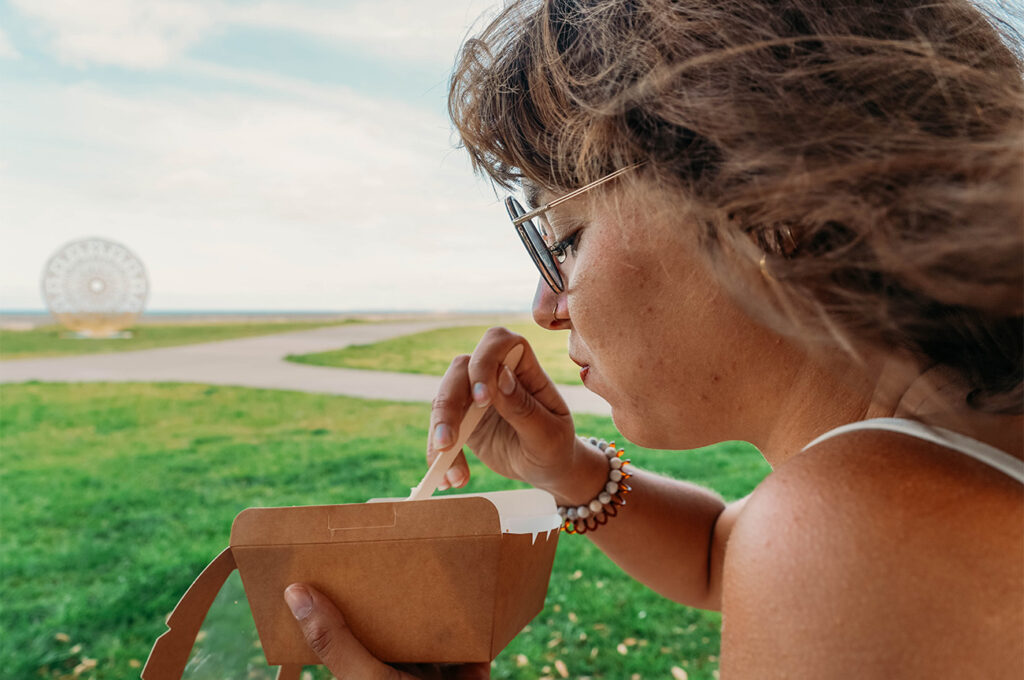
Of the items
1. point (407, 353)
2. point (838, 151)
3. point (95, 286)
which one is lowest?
point (407, 353)

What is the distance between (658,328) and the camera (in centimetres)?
77

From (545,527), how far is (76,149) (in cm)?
575

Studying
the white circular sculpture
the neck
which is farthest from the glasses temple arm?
the white circular sculpture

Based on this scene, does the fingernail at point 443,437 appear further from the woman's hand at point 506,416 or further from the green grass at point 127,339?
the green grass at point 127,339

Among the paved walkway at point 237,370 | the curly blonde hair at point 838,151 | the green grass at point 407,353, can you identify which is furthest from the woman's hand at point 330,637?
the green grass at point 407,353

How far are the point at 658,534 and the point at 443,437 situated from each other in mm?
400

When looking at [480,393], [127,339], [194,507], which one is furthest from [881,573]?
[127,339]

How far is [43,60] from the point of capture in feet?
15.8

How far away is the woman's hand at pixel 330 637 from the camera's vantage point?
76 cm

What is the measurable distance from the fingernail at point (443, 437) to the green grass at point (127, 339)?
6.00 metres

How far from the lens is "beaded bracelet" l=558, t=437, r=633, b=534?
119 centimetres

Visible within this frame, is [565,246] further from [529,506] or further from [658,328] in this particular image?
[529,506]

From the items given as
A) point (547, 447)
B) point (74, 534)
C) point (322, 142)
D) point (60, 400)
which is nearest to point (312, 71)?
point (322, 142)

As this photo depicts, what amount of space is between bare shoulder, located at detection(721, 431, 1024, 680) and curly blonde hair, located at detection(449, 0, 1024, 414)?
0.11m
